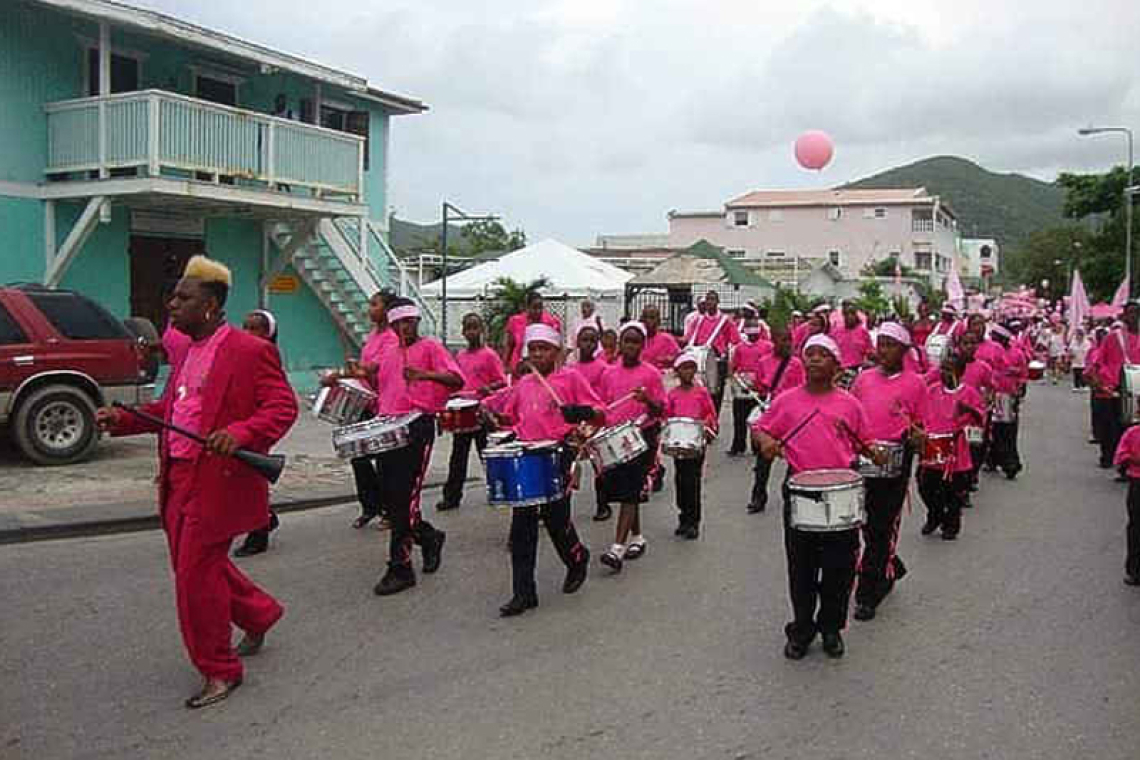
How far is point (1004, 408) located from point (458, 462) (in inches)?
248

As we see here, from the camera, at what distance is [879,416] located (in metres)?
7.47

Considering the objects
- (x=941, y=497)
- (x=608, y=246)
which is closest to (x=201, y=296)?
(x=941, y=497)

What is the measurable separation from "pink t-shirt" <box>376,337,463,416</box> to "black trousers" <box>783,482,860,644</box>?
2.64m

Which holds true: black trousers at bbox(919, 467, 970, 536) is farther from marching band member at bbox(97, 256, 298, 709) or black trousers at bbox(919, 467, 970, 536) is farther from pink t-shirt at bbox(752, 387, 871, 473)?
marching band member at bbox(97, 256, 298, 709)

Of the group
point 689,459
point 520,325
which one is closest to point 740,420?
point 520,325

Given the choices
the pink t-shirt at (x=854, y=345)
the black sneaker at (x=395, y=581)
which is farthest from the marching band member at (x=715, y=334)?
the black sneaker at (x=395, y=581)

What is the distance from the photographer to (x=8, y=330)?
12.4m

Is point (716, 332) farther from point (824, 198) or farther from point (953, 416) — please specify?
point (824, 198)

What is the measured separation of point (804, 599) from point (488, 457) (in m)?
2.03

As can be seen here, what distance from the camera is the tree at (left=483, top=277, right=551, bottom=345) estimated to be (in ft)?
83.1

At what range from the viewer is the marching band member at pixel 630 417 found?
877 centimetres

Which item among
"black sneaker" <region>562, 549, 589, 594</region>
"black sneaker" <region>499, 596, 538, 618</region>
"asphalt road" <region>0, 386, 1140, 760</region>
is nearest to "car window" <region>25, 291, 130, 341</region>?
"asphalt road" <region>0, 386, 1140, 760</region>

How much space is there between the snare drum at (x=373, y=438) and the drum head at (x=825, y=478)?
8.56 ft

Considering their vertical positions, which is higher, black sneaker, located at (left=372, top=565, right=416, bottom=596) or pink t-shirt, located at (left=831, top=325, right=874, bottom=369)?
pink t-shirt, located at (left=831, top=325, right=874, bottom=369)
